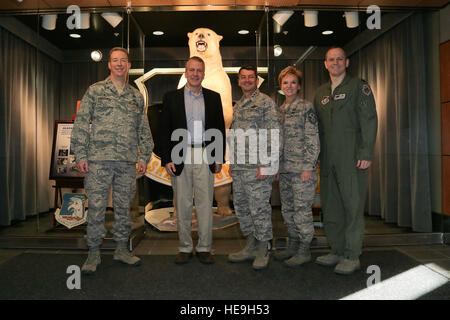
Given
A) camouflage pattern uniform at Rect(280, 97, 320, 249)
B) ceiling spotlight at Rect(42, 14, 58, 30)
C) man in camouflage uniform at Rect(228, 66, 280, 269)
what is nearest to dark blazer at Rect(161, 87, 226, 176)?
man in camouflage uniform at Rect(228, 66, 280, 269)

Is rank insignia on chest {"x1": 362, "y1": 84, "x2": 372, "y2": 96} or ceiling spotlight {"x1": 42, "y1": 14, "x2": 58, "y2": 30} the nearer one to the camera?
rank insignia on chest {"x1": 362, "y1": 84, "x2": 372, "y2": 96}

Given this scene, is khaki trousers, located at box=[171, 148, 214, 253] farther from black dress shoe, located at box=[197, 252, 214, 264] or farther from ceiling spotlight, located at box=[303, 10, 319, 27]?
ceiling spotlight, located at box=[303, 10, 319, 27]

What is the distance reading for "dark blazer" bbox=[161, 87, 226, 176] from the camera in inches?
91.6

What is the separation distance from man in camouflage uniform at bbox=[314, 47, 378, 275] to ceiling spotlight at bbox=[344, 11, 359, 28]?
3.00 feet

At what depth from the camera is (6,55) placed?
11.2ft

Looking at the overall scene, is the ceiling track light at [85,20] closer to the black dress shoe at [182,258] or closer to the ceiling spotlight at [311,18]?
the ceiling spotlight at [311,18]

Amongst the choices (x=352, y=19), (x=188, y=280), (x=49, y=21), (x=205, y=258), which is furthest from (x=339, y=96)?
(x=49, y=21)

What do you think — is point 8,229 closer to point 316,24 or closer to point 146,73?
point 146,73

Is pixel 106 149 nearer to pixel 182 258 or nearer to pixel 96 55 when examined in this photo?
pixel 182 258

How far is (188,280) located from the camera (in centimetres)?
204

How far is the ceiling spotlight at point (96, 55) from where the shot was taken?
295 centimetres

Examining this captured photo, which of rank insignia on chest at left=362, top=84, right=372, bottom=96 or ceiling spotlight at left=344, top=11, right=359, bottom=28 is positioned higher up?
ceiling spotlight at left=344, top=11, right=359, bottom=28

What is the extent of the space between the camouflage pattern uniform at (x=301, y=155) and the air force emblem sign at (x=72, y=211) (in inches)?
80.0
